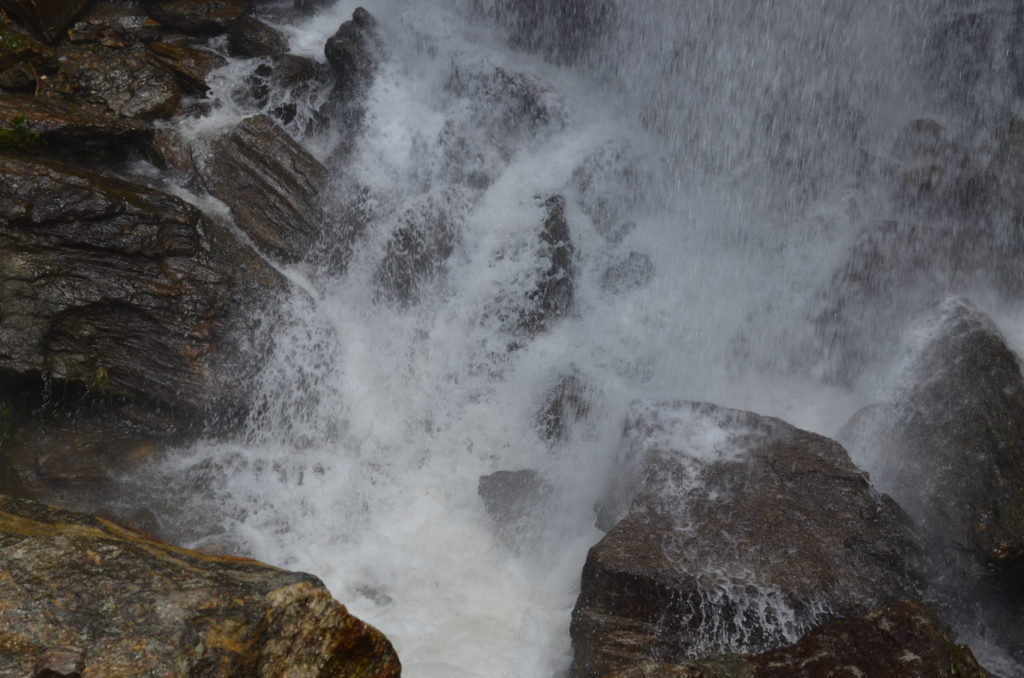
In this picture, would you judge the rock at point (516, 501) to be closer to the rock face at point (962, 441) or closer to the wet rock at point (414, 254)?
the wet rock at point (414, 254)

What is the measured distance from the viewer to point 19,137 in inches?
376

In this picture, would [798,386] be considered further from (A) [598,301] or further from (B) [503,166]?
(B) [503,166]

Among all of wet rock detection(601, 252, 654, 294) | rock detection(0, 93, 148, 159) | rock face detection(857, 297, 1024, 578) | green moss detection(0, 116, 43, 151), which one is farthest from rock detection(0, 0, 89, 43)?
rock face detection(857, 297, 1024, 578)

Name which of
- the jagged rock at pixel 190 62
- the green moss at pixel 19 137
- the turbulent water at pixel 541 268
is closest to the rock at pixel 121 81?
the jagged rock at pixel 190 62

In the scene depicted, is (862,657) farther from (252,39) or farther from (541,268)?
(252,39)

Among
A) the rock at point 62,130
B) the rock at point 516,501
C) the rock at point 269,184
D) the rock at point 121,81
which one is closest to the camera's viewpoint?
the rock at point 516,501

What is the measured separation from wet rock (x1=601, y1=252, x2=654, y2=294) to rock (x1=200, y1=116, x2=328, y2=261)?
456 cm

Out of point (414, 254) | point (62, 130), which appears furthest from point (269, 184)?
point (62, 130)

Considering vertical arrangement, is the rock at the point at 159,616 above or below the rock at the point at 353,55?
below

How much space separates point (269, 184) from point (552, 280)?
4.41 m

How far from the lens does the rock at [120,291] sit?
8492mm

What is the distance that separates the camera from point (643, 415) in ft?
30.5

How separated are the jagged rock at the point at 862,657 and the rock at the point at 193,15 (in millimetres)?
12156

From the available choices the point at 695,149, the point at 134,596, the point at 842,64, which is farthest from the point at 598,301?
the point at 134,596
